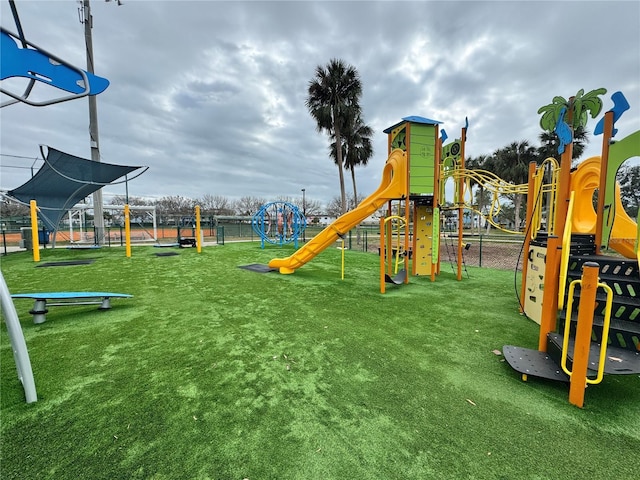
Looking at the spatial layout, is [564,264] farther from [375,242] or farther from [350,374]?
[375,242]

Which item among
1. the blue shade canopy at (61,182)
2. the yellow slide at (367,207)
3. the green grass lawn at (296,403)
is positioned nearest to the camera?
the green grass lawn at (296,403)

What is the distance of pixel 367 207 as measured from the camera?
727cm

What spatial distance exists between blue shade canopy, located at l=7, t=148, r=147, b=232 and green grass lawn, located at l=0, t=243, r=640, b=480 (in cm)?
936

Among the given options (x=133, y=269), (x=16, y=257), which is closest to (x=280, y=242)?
(x=133, y=269)

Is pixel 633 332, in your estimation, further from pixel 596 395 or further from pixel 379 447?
pixel 379 447

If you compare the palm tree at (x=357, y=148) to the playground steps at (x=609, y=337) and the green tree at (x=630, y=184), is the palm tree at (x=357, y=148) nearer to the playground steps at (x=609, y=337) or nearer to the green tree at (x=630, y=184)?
the playground steps at (x=609, y=337)

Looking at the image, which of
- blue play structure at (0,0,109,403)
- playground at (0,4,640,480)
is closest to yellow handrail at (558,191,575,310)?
playground at (0,4,640,480)

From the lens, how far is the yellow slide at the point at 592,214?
154 inches

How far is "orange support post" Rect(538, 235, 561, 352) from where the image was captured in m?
2.97

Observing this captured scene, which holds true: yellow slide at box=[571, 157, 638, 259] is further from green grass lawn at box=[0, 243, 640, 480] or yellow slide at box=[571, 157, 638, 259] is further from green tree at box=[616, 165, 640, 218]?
green tree at box=[616, 165, 640, 218]

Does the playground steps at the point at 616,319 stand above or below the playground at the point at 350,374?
above

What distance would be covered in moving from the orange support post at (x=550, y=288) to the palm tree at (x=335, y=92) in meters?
15.1

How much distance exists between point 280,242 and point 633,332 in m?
15.1

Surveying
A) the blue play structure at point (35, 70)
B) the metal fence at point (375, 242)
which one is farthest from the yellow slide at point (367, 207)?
the blue play structure at point (35, 70)
